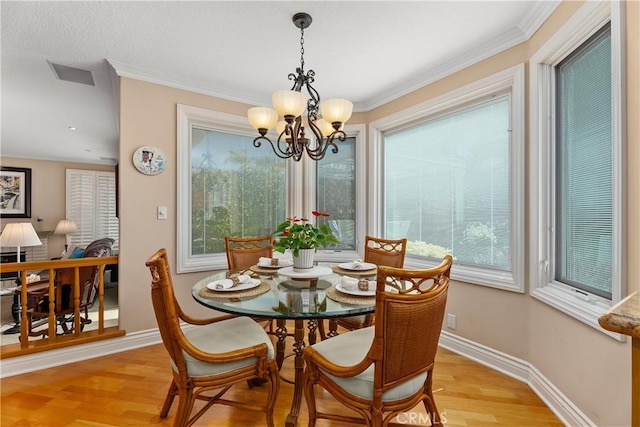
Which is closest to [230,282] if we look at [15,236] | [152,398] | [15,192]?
[152,398]

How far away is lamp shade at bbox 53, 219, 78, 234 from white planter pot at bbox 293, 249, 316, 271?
646 cm

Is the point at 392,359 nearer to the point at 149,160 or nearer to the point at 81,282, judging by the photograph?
the point at 149,160

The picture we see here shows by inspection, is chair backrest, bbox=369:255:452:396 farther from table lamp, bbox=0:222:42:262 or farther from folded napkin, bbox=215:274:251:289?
table lamp, bbox=0:222:42:262

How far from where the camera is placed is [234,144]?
3326 millimetres

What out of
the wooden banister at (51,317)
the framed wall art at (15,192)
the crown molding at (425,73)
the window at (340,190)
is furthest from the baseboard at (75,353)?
the framed wall art at (15,192)

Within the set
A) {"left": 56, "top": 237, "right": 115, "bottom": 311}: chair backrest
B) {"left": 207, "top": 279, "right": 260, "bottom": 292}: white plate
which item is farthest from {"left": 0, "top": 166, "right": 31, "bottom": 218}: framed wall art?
{"left": 207, "top": 279, "right": 260, "bottom": 292}: white plate

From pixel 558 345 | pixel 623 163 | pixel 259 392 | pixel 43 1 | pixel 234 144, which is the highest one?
pixel 43 1

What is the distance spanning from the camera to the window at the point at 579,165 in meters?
1.39

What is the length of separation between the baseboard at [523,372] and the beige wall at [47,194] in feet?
25.5

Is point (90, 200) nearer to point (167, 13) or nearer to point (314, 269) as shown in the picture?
point (167, 13)

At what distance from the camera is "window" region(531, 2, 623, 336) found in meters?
1.39

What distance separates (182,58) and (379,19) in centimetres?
161

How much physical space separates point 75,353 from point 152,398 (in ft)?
3.38

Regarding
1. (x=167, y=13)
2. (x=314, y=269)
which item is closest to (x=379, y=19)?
(x=167, y=13)
